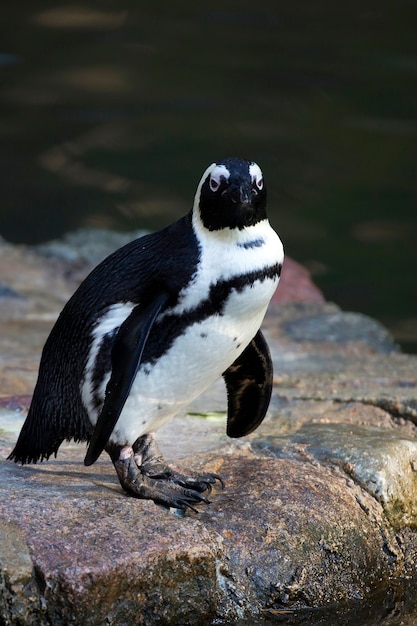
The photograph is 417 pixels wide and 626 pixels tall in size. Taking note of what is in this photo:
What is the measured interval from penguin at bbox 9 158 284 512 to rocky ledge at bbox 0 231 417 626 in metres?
0.12

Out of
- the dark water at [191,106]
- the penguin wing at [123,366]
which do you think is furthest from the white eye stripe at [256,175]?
the dark water at [191,106]

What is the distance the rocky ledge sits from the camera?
246cm

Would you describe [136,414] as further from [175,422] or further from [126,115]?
[126,115]

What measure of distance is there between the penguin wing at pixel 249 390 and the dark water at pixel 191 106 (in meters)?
4.44

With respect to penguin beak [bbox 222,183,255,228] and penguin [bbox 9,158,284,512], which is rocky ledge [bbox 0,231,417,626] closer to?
penguin [bbox 9,158,284,512]

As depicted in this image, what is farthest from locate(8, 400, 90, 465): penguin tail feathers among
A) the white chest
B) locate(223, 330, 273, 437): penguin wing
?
locate(223, 330, 273, 437): penguin wing

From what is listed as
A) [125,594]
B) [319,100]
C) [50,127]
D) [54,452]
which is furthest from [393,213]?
[125,594]

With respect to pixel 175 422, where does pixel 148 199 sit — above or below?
below

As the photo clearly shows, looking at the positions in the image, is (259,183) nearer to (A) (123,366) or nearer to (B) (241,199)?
(B) (241,199)

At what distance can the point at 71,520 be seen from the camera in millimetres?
2598

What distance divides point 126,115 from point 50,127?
53 cm

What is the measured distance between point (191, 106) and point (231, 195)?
533 cm

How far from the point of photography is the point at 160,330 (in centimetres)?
278

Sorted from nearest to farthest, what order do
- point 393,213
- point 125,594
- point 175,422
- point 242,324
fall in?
point 125,594 → point 242,324 → point 175,422 → point 393,213
